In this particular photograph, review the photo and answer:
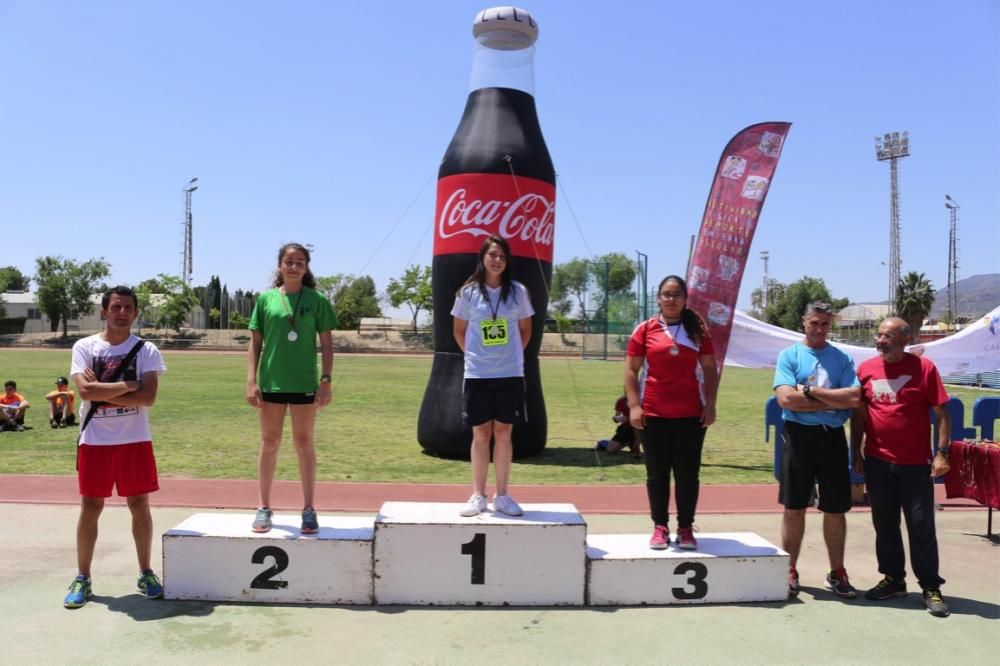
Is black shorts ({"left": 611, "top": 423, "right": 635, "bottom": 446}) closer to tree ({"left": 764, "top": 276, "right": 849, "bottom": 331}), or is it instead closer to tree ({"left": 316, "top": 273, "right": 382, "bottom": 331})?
tree ({"left": 316, "top": 273, "right": 382, "bottom": 331})

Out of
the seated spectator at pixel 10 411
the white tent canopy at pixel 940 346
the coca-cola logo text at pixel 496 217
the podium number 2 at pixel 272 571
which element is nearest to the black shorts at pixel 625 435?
the coca-cola logo text at pixel 496 217

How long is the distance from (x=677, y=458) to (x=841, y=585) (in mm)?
1314

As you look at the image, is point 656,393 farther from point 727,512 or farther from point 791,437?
point 727,512

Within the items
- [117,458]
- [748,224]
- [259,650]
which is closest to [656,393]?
[259,650]

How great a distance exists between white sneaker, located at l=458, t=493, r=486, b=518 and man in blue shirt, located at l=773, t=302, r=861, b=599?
199 cm

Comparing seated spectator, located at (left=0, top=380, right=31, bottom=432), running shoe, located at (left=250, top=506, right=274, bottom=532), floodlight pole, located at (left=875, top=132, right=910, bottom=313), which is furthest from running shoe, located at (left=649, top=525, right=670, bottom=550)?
floodlight pole, located at (left=875, top=132, right=910, bottom=313)

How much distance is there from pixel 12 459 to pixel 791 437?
9320 mm

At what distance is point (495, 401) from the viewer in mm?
5273

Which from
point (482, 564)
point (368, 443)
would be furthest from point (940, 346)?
point (482, 564)

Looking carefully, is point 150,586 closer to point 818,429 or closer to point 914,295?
point 818,429

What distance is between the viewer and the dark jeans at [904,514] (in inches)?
192

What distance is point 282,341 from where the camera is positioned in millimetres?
5062

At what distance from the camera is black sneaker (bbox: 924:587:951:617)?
466 centimetres

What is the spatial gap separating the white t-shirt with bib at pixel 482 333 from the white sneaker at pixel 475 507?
2.62 feet
